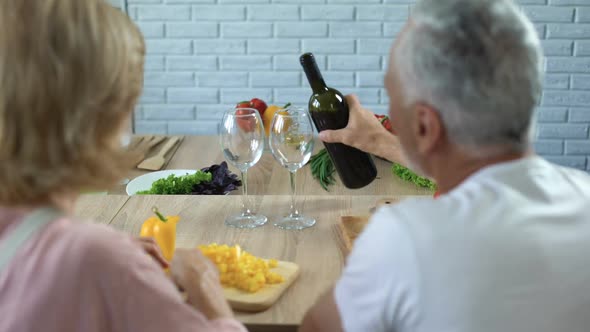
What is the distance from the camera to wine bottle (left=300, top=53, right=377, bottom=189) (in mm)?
1828

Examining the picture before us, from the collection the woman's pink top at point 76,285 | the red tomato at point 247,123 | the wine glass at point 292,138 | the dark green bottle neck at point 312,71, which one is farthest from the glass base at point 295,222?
the woman's pink top at point 76,285

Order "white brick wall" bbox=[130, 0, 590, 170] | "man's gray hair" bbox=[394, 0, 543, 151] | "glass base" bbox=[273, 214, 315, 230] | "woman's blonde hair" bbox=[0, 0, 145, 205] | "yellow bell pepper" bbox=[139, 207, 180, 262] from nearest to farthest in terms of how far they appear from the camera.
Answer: "woman's blonde hair" bbox=[0, 0, 145, 205]
"man's gray hair" bbox=[394, 0, 543, 151]
"yellow bell pepper" bbox=[139, 207, 180, 262]
"glass base" bbox=[273, 214, 315, 230]
"white brick wall" bbox=[130, 0, 590, 170]

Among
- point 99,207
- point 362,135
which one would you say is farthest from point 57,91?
point 362,135

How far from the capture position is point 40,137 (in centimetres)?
89

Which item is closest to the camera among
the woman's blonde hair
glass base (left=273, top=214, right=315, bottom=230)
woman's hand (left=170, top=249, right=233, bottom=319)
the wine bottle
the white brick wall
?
the woman's blonde hair

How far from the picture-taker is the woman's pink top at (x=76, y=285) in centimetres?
89

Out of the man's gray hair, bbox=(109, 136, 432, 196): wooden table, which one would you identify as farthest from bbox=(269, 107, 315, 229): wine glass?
the man's gray hair

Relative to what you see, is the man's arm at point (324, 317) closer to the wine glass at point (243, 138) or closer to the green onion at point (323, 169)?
the wine glass at point (243, 138)

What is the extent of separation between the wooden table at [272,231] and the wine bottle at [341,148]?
6cm

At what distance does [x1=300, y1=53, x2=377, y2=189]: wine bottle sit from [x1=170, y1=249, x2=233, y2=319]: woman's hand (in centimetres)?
69

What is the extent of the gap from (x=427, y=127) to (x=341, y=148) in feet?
2.50

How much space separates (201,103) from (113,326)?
10.0ft

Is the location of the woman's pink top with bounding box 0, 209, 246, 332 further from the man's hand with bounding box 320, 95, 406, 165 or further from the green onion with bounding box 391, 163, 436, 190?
the green onion with bounding box 391, 163, 436, 190

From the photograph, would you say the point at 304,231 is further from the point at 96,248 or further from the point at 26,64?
the point at 26,64
